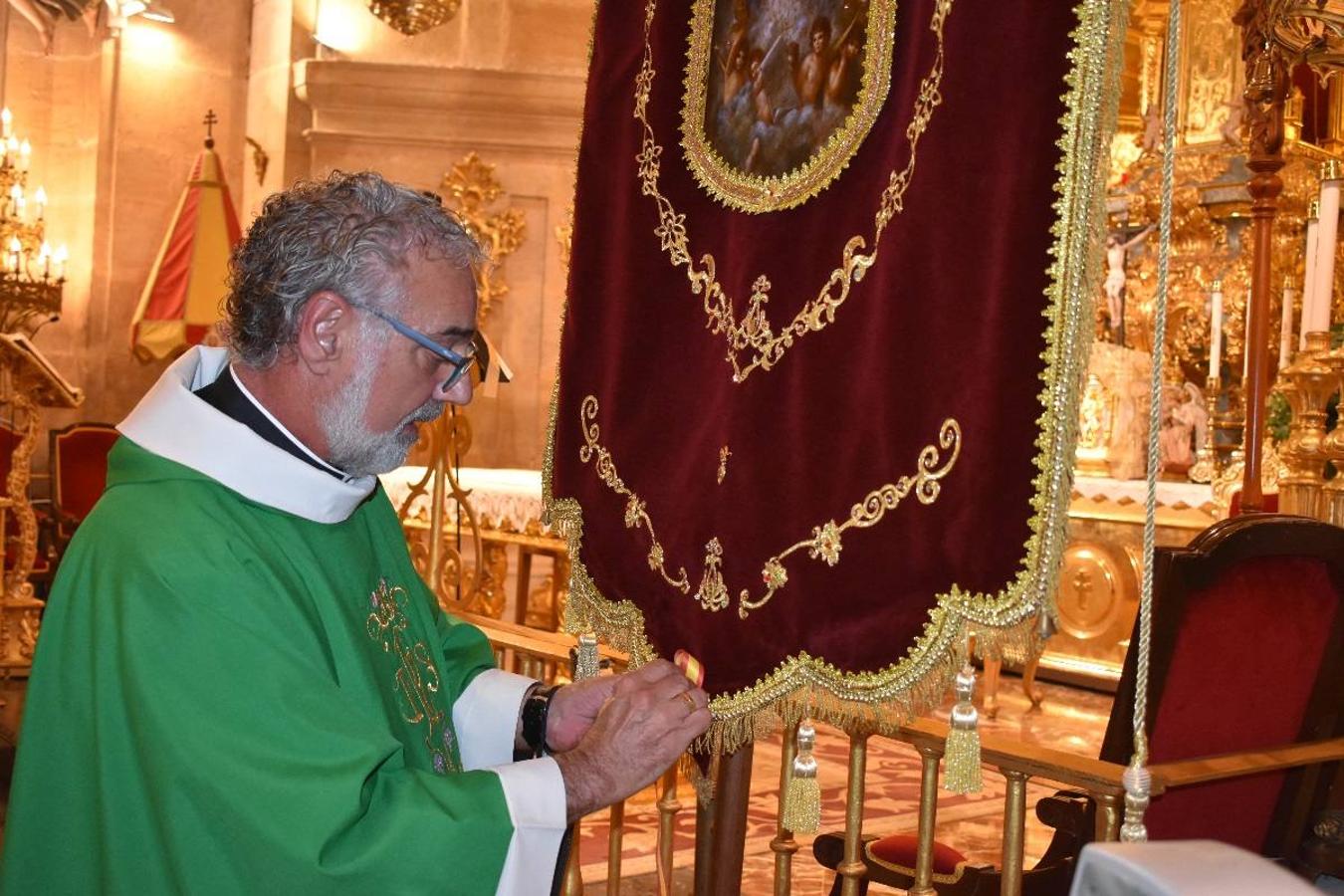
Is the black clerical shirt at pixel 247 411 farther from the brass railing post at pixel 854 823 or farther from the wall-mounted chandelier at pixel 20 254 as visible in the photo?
the wall-mounted chandelier at pixel 20 254

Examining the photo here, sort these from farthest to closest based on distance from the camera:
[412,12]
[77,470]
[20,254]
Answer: [20,254], [77,470], [412,12]

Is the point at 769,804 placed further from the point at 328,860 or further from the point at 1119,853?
the point at 1119,853

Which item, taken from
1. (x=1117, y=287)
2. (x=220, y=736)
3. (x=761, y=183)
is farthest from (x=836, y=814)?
(x=1117, y=287)

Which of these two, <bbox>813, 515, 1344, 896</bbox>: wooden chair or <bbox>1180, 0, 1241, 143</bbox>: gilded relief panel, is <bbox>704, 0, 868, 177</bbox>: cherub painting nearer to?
<bbox>813, 515, 1344, 896</bbox>: wooden chair

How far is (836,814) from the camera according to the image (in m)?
4.93

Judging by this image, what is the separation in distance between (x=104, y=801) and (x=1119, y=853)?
1352mm

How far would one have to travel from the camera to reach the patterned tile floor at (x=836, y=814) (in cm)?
428

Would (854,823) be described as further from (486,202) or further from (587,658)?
(486,202)

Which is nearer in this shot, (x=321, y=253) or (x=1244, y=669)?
(x=321, y=253)

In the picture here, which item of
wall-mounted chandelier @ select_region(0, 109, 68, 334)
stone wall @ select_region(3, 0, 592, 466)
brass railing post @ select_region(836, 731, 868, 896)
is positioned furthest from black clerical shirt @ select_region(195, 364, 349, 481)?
wall-mounted chandelier @ select_region(0, 109, 68, 334)

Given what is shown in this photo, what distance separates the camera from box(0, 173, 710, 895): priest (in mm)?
1729

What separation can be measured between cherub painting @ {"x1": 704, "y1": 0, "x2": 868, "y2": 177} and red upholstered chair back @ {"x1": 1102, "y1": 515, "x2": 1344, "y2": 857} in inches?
38.4

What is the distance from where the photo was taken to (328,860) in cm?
170

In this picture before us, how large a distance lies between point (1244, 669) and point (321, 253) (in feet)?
5.91
